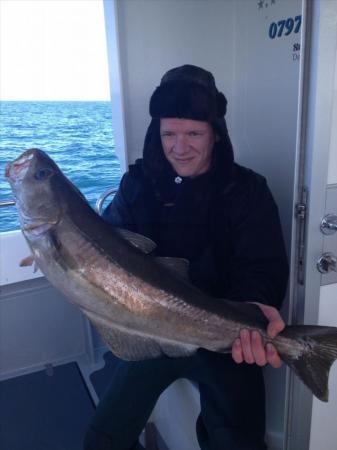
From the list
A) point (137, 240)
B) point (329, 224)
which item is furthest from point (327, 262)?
point (137, 240)

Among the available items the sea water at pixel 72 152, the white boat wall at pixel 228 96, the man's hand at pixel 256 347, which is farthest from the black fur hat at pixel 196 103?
the sea water at pixel 72 152

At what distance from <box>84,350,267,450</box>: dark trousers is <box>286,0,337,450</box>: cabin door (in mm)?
248

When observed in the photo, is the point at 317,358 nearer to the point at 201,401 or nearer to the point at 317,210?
the point at 317,210

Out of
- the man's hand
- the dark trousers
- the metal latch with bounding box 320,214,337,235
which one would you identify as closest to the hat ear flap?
the metal latch with bounding box 320,214,337,235

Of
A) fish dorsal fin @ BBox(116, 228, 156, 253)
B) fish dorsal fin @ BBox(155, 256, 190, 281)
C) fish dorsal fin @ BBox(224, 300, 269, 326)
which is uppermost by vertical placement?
fish dorsal fin @ BBox(116, 228, 156, 253)

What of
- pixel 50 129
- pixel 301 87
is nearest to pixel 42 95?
pixel 50 129

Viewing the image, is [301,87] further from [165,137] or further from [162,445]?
[162,445]

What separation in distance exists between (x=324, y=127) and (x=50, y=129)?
11.1 metres

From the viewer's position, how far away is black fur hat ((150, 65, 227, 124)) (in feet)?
6.09

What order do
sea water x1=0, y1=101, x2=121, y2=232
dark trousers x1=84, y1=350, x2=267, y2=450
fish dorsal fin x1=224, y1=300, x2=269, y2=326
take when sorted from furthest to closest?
1. sea water x1=0, y1=101, x2=121, y2=232
2. dark trousers x1=84, y1=350, x2=267, y2=450
3. fish dorsal fin x1=224, y1=300, x2=269, y2=326

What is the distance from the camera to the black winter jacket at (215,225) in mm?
1886

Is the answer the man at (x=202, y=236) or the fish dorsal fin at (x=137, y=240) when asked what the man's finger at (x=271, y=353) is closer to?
the man at (x=202, y=236)

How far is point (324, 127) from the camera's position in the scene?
1.49 meters

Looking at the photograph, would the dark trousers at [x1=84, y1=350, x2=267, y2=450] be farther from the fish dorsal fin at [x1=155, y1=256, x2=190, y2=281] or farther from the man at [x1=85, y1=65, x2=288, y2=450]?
the fish dorsal fin at [x1=155, y1=256, x2=190, y2=281]
